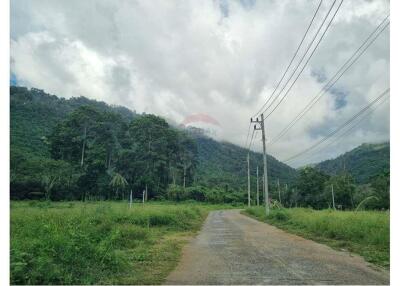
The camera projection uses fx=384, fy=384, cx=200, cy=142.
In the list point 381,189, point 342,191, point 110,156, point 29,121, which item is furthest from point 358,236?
point 29,121

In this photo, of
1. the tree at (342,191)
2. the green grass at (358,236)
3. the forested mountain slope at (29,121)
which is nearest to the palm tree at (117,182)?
the forested mountain slope at (29,121)

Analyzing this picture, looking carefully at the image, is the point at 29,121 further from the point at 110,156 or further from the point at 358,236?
the point at 358,236

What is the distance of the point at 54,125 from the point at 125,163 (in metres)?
15.8

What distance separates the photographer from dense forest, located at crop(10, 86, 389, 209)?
59.0 meters

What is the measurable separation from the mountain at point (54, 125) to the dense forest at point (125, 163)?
1.01 ft

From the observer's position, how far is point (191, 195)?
76188 mm

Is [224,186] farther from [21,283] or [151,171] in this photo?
[21,283]

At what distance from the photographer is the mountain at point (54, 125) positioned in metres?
65.1

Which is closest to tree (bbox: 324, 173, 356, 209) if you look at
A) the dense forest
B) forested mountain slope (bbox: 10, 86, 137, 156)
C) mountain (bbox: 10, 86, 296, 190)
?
the dense forest

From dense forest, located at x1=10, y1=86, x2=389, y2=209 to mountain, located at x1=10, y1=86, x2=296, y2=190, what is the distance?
0.31m

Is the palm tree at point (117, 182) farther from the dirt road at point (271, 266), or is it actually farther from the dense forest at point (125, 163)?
the dirt road at point (271, 266)

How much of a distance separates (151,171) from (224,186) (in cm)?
2172
